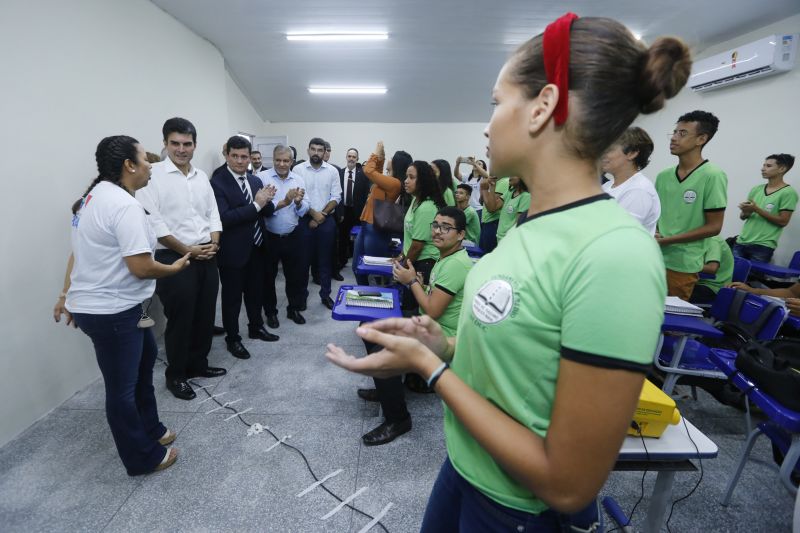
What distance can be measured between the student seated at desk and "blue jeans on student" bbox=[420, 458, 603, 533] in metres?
3.06

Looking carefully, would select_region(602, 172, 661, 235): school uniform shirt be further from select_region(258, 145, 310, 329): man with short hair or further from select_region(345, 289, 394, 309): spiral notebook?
select_region(258, 145, 310, 329): man with short hair

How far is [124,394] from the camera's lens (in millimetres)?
1731

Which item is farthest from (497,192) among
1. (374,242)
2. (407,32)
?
(407,32)

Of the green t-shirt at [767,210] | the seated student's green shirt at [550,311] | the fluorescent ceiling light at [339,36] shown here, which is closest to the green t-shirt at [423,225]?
the seated student's green shirt at [550,311]

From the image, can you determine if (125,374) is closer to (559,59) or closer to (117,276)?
(117,276)

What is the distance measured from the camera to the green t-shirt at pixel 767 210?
4.13 meters

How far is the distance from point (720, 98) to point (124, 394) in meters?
7.39

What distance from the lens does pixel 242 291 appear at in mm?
3260

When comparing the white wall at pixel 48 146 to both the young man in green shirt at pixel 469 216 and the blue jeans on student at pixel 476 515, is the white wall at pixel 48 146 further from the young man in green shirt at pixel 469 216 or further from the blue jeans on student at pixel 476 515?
the young man in green shirt at pixel 469 216

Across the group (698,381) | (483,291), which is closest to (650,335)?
(483,291)

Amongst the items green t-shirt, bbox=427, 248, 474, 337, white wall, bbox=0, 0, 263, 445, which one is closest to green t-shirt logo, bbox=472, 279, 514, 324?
green t-shirt, bbox=427, 248, 474, 337

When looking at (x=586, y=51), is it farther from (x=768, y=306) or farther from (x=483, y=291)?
(x=768, y=306)

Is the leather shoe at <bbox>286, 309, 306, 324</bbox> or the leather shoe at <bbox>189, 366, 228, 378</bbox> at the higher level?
the leather shoe at <bbox>286, 309, 306, 324</bbox>

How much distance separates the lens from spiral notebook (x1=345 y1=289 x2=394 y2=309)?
2217 mm
